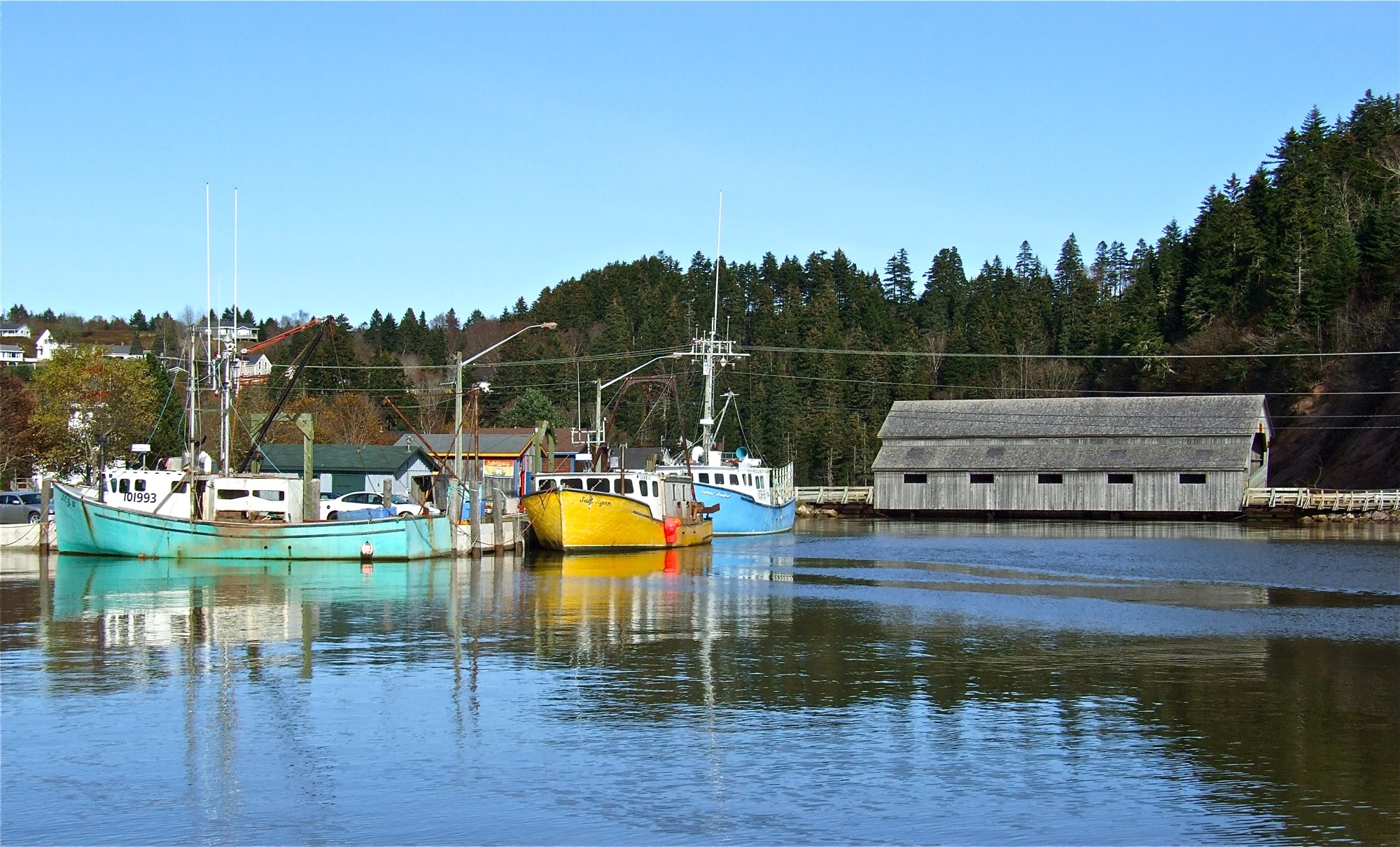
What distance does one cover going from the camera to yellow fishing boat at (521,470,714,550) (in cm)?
4500

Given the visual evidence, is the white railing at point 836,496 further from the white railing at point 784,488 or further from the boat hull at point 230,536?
the boat hull at point 230,536

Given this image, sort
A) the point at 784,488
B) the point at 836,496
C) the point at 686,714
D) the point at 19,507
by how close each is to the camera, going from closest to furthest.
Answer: the point at 686,714, the point at 19,507, the point at 784,488, the point at 836,496

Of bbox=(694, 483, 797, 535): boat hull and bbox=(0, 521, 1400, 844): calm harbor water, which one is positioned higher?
bbox=(694, 483, 797, 535): boat hull

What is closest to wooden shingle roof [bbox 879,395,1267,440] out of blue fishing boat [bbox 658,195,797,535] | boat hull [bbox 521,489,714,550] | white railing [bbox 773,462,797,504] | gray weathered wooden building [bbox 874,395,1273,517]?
gray weathered wooden building [bbox 874,395,1273,517]

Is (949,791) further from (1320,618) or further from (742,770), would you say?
(1320,618)

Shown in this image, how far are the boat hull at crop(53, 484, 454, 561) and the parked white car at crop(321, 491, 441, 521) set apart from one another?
252 centimetres

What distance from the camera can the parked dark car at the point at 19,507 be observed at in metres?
54.2

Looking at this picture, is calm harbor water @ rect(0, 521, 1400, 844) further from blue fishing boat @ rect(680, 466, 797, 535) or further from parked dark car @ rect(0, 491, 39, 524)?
blue fishing boat @ rect(680, 466, 797, 535)

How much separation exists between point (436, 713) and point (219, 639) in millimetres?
7666

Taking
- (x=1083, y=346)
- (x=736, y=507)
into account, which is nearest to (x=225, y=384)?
(x=736, y=507)

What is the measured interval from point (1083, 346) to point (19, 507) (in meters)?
92.4

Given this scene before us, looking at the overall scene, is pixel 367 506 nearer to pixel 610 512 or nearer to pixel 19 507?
pixel 610 512

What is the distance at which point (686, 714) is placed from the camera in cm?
1778

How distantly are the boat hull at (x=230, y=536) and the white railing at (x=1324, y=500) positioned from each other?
54.3 metres
